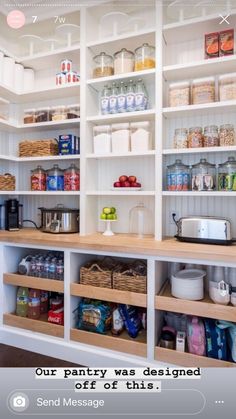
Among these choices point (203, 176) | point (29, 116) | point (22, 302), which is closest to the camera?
point (203, 176)

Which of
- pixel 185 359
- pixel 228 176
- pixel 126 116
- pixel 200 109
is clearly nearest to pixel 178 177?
pixel 228 176

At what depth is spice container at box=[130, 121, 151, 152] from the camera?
5.33ft

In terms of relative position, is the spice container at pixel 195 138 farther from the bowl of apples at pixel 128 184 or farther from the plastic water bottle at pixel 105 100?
the plastic water bottle at pixel 105 100

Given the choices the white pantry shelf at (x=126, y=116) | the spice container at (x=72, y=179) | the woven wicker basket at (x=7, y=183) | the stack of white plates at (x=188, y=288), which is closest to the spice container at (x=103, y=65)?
the white pantry shelf at (x=126, y=116)

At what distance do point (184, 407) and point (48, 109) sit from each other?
6.06 ft

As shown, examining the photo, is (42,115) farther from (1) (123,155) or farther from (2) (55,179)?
(1) (123,155)

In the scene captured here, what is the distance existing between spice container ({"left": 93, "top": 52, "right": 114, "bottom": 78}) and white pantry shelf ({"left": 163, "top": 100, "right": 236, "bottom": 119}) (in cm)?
48

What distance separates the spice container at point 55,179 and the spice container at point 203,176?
2.89 feet

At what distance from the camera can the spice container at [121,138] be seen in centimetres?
166

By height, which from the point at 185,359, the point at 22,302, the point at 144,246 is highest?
the point at 144,246

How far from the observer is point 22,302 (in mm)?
1729

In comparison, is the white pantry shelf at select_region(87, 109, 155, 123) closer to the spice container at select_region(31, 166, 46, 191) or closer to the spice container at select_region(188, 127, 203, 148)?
the spice container at select_region(188, 127, 203, 148)

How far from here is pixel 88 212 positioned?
1.77 meters

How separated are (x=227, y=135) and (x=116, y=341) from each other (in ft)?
4.11
